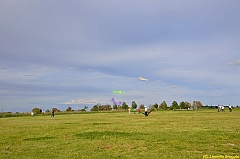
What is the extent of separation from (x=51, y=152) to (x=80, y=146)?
1959 millimetres

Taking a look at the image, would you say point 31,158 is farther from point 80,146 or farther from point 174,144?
point 174,144

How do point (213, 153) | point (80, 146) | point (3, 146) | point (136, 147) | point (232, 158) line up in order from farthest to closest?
point (3, 146), point (80, 146), point (136, 147), point (213, 153), point (232, 158)

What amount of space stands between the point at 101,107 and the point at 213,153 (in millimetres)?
128251

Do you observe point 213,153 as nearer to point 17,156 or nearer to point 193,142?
point 193,142

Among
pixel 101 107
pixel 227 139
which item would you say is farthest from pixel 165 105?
pixel 227 139

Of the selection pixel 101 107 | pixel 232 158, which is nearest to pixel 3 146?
pixel 232 158

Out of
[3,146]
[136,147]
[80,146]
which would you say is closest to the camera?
[136,147]

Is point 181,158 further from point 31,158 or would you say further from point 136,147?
point 31,158

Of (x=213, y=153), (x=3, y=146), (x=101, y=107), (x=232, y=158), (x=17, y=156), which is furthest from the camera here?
(x=101, y=107)

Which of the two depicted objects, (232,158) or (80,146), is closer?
(232,158)

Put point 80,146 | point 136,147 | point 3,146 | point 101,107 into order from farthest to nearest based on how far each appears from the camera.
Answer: point 101,107 → point 3,146 → point 80,146 → point 136,147

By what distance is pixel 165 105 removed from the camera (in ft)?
464

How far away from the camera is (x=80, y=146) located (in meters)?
14.3

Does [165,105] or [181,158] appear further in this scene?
[165,105]
